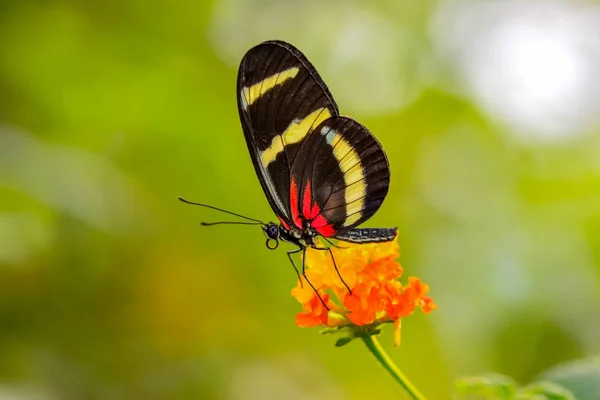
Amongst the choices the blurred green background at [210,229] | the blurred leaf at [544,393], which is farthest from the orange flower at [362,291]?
the blurred green background at [210,229]

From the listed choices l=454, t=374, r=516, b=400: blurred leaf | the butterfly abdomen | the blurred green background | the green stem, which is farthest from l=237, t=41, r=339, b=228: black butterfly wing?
the blurred green background

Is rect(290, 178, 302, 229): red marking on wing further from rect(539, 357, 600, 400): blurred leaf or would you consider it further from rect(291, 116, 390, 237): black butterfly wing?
rect(539, 357, 600, 400): blurred leaf

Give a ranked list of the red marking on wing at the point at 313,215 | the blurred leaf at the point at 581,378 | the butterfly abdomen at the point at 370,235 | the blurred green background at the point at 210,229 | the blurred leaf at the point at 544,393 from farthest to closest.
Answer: the blurred green background at the point at 210,229, the red marking on wing at the point at 313,215, the butterfly abdomen at the point at 370,235, the blurred leaf at the point at 581,378, the blurred leaf at the point at 544,393

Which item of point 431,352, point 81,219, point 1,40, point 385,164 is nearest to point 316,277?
point 385,164

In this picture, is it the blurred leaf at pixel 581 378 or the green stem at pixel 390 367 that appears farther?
the blurred leaf at pixel 581 378

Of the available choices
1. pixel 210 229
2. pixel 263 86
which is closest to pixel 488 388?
pixel 263 86

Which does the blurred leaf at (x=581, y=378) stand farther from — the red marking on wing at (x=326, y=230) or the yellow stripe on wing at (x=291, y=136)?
the yellow stripe on wing at (x=291, y=136)
